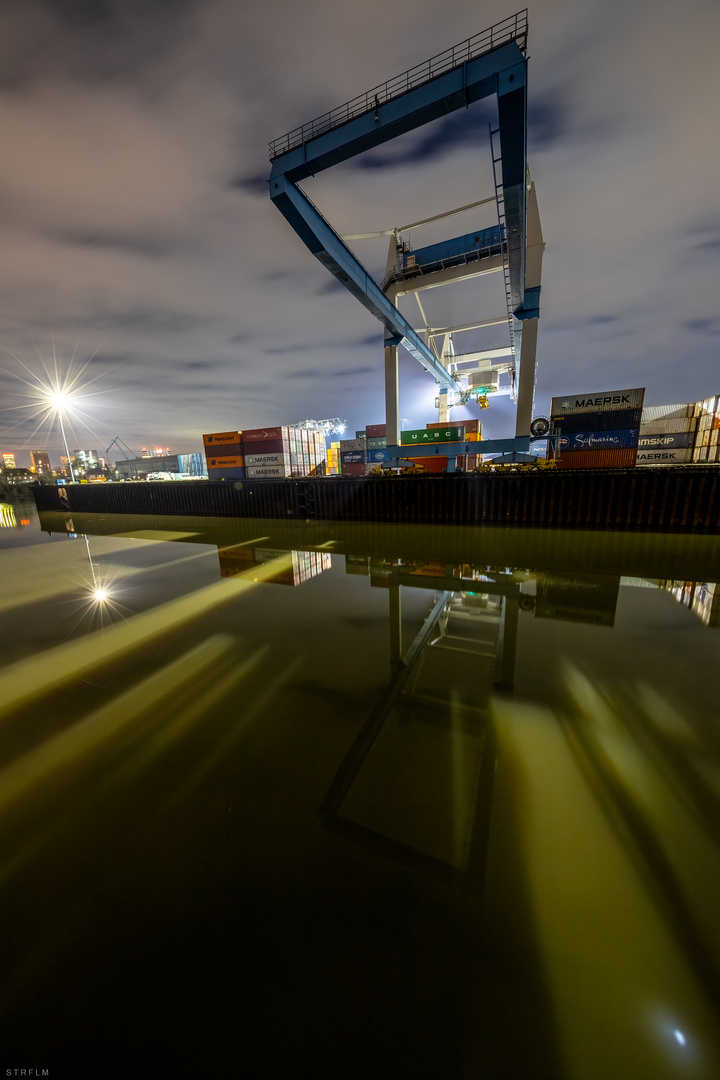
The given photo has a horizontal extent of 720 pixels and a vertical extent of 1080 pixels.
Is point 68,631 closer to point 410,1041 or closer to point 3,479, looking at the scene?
point 410,1041

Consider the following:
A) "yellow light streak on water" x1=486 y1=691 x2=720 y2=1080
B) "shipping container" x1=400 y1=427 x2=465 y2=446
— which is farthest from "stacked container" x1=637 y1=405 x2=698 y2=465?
"yellow light streak on water" x1=486 y1=691 x2=720 y2=1080

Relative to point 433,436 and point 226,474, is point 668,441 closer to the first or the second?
point 433,436

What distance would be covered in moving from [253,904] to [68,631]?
725cm

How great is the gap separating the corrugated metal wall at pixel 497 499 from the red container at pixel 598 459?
793 cm

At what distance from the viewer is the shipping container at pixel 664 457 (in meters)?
37.9

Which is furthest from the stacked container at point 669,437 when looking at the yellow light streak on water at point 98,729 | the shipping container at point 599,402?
the yellow light streak on water at point 98,729

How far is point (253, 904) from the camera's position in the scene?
8.75 feet

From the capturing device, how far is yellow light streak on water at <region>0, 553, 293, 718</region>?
5555 millimetres

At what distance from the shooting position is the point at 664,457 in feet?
126

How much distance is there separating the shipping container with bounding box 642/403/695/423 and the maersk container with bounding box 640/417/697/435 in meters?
0.39

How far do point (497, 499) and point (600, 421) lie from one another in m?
12.1

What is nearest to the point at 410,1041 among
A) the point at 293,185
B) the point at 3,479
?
the point at 293,185

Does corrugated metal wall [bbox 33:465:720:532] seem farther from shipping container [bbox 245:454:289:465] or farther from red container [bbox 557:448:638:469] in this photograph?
shipping container [bbox 245:454:289:465]

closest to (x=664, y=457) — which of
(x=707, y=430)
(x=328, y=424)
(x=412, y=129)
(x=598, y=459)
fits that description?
(x=707, y=430)
